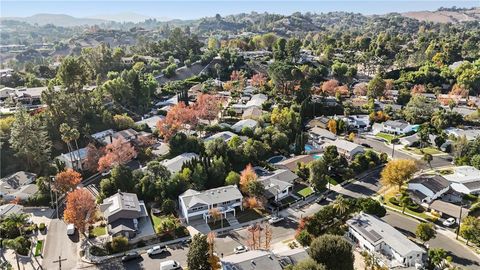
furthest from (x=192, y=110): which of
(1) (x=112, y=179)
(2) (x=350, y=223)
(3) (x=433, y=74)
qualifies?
(3) (x=433, y=74)

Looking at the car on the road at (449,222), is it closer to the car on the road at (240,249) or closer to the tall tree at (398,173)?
the tall tree at (398,173)

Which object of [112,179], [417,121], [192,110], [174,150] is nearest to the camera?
[112,179]

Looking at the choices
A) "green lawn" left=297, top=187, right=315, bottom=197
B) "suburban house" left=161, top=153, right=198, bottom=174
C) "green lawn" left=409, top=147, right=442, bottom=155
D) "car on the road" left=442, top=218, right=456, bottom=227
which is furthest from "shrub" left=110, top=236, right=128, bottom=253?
"green lawn" left=409, top=147, right=442, bottom=155

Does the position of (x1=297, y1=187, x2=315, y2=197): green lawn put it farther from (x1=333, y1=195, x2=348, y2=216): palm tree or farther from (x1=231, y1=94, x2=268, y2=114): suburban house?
(x1=231, y1=94, x2=268, y2=114): suburban house

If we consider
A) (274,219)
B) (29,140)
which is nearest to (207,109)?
(29,140)

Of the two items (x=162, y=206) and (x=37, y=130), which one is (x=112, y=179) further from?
(x=37, y=130)
